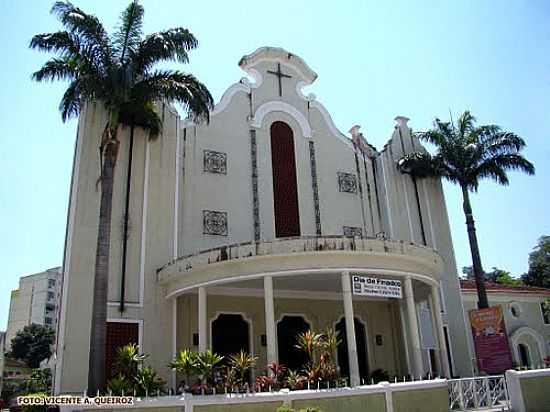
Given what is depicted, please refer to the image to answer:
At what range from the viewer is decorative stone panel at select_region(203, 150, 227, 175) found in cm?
2025

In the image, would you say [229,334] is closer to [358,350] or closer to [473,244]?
[358,350]

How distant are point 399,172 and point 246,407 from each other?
639 inches

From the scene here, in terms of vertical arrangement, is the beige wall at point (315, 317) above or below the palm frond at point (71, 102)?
below

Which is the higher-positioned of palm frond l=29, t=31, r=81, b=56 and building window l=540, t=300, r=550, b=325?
palm frond l=29, t=31, r=81, b=56

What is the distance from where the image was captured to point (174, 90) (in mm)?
16750

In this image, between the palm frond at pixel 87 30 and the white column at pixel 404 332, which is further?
the white column at pixel 404 332

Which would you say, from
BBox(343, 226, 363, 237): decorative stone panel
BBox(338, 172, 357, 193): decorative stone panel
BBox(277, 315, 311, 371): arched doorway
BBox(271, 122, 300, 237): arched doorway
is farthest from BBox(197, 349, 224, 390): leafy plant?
BBox(338, 172, 357, 193): decorative stone panel

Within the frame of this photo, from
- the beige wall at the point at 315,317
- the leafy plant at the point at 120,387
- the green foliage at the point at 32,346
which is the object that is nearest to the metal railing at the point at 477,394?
the beige wall at the point at 315,317

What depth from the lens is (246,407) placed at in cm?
1052

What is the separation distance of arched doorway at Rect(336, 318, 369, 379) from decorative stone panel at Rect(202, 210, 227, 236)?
5809 mm

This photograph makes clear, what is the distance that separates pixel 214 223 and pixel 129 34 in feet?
23.7

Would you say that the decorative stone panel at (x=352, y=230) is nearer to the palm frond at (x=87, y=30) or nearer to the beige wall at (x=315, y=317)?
the beige wall at (x=315, y=317)

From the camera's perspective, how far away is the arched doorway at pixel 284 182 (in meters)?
20.7

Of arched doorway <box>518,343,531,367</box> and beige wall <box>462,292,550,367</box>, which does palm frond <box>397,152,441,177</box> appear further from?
A: arched doorway <box>518,343,531,367</box>
